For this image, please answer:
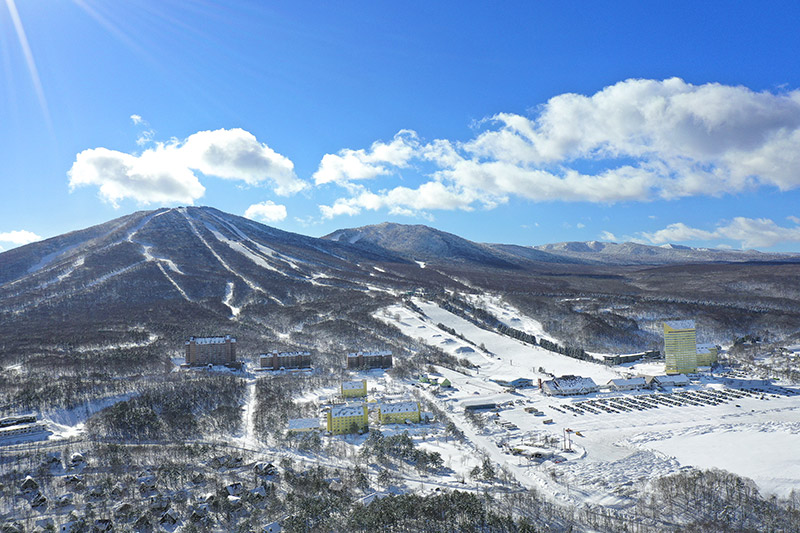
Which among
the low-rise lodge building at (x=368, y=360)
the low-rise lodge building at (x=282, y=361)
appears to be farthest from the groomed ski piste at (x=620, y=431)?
the low-rise lodge building at (x=282, y=361)

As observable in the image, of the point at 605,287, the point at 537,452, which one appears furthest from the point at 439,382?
the point at 605,287

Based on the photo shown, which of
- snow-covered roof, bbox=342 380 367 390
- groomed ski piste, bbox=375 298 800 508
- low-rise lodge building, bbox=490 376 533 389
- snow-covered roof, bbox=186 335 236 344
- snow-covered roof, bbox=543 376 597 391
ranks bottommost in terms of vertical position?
groomed ski piste, bbox=375 298 800 508

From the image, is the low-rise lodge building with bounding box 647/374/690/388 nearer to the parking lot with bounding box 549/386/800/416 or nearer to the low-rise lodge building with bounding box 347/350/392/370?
the parking lot with bounding box 549/386/800/416

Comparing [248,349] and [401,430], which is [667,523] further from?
[248,349]

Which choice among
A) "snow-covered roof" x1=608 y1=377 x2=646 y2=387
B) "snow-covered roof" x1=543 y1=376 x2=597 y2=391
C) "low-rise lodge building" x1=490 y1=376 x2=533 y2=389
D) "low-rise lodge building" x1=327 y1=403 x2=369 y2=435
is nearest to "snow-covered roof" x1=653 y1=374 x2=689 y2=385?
"snow-covered roof" x1=608 y1=377 x2=646 y2=387

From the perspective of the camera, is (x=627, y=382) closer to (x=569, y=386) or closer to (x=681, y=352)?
(x=569, y=386)
